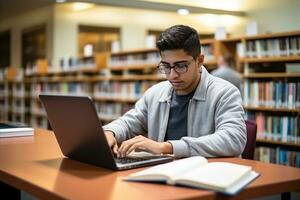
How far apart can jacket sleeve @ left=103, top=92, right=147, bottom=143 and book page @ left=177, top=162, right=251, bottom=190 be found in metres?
0.74

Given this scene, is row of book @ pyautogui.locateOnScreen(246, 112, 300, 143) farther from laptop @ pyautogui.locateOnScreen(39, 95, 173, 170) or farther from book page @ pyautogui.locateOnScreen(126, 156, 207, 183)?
book page @ pyautogui.locateOnScreen(126, 156, 207, 183)

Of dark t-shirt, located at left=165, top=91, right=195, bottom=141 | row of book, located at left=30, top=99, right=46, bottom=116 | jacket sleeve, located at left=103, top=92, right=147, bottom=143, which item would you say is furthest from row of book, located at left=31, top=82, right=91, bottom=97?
dark t-shirt, located at left=165, top=91, right=195, bottom=141

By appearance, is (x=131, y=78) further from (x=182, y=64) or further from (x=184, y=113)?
(x=182, y=64)

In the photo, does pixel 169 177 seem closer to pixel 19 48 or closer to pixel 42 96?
pixel 42 96

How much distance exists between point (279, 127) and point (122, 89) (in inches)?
110

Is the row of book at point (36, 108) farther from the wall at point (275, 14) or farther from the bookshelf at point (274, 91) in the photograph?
the bookshelf at point (274, 91)

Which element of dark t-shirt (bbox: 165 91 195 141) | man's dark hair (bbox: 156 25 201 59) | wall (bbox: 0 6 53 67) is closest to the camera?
man's dark hair (bbox: 156 25 201 59)

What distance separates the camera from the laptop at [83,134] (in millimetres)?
1239

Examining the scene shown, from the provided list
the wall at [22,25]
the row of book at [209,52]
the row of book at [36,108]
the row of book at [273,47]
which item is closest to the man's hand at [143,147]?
the row of book at [273,47]

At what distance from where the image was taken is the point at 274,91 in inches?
167

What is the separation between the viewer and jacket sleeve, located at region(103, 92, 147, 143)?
1865 millimetres

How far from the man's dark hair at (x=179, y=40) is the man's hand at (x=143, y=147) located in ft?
1.51

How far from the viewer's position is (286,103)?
164 inches

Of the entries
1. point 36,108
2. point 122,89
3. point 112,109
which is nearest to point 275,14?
point 122,89
